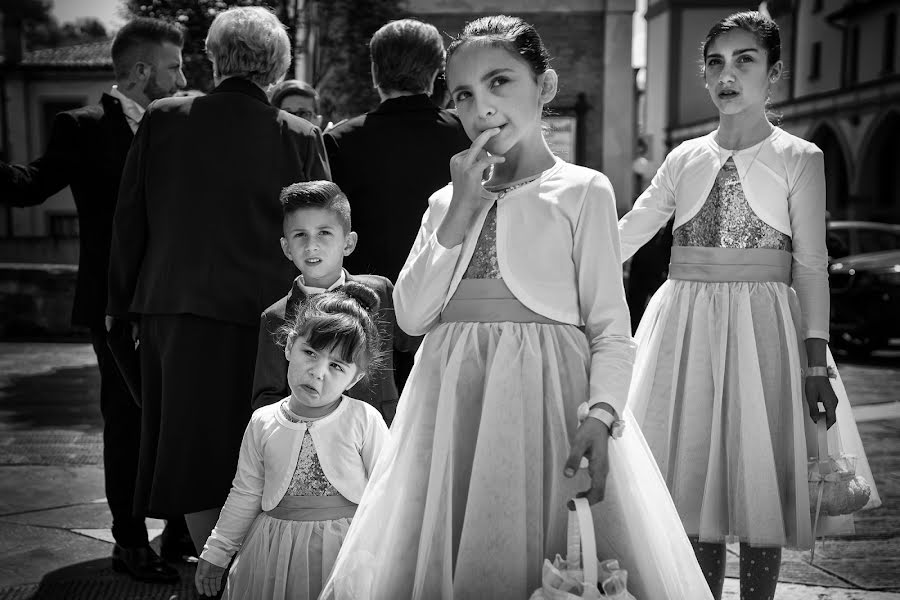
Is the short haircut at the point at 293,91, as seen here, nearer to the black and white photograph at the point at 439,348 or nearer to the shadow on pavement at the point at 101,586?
the black and white photograph at the point at 439,348

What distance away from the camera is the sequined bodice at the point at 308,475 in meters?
2.97

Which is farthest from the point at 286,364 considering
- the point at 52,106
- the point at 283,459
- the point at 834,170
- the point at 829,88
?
the point at 52,106

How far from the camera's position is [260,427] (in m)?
3.04

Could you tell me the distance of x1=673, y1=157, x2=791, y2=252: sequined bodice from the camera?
12.0ft

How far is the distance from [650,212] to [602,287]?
59.6 inches

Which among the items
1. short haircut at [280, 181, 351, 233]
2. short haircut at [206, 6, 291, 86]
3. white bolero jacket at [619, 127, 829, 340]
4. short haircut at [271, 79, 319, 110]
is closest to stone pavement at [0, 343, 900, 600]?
white bolero jacket at [619, 127, 829, 340]

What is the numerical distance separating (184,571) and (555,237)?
267 cm

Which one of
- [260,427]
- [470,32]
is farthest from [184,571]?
[470,32]

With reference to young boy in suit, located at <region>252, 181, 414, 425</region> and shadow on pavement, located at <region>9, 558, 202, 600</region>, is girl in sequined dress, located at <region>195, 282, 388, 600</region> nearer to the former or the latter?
young boy in suit, located at <region>252, 181, 414, 425</region>

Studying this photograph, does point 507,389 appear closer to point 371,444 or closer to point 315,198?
point 371,444

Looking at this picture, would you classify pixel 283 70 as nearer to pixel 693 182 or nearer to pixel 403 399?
pixel 693 182

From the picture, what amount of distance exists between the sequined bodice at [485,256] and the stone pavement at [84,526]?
2.21 meters

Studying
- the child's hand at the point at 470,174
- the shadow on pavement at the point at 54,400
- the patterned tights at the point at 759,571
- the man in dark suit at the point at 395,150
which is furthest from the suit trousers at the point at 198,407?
the shadow on pavement at the point at 54,400

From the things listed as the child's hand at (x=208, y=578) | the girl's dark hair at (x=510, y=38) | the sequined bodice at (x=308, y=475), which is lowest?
the child's hand at (x=208, y=578)
